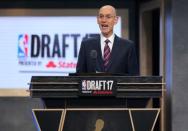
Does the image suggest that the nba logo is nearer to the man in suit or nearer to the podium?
the man in suit

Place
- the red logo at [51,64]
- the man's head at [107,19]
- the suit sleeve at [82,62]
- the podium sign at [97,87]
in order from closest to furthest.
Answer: the podium sign at [97,87], the man's head at [107,19], the suit sleeve at [82,62], the red logo at [51,64]

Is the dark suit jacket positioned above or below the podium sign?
above

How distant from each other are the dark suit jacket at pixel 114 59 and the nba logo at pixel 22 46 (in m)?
3.35

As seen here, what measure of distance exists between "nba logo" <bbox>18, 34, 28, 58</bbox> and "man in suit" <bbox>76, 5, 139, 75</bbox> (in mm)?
3352

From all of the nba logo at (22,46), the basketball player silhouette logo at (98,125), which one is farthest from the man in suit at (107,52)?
the nba logo at (22,46)

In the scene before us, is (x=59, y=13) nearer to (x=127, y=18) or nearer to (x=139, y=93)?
(x=127, y=18)

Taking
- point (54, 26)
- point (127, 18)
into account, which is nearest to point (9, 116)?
point (54, 26)

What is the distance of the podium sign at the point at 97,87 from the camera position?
2.83 m

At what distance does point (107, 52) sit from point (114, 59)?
0.24ft

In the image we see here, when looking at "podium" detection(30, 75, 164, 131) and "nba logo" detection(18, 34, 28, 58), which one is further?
"nba logo" detection(18, 34, 28, 58)

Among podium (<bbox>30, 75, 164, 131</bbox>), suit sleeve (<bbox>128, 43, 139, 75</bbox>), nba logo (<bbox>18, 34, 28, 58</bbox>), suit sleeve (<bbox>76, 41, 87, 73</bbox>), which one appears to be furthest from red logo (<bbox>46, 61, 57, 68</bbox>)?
podium (<bbox>30, 75, 164, 131</bbox>)

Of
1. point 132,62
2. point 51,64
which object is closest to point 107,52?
point 132,62

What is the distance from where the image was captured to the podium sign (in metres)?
2.83

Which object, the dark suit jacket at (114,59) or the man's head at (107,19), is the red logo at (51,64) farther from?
the man's head at (107,19)
